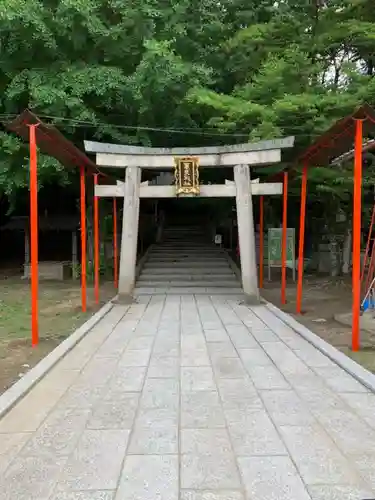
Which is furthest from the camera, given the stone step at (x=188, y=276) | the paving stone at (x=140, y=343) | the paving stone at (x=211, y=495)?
the stone step at (x=188, y=276)

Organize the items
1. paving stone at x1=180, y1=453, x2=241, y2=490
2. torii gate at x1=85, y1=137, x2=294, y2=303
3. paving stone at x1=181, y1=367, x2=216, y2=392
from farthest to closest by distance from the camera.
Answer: torii gate at x1=85, y1=137, x2=294, y2=303 → paving stone at x1=181, y1=367, x2=216, y2=392 → paving stone at x1=180, y1=453, x2=241, y2=490

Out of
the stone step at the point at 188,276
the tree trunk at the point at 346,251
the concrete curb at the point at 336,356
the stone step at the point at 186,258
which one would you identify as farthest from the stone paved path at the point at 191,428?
the tree trunk at the point at 346,251

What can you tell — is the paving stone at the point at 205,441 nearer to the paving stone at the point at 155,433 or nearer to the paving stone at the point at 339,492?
the paving stone at the point at 155,433

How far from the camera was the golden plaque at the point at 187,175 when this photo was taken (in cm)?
1130

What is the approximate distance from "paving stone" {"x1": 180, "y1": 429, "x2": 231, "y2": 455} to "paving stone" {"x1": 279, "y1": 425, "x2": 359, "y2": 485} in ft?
1.45

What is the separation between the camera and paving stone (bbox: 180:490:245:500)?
2768mm

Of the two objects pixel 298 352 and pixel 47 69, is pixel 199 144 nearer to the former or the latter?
pixel 47 69

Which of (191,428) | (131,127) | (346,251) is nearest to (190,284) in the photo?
(131,127)

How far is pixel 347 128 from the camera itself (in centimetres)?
660

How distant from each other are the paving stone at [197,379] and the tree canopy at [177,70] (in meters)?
6.25

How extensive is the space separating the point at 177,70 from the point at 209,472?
33.1ft

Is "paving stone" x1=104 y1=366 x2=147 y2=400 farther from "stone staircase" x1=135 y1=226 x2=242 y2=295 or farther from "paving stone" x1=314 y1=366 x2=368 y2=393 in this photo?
"stone staircase" x1=135 y1=226 x2=242 y2=295

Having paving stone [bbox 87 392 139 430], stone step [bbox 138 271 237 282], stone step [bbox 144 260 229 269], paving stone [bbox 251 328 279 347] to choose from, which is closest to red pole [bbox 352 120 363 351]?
paving stone [bbox 251 328 279 347]

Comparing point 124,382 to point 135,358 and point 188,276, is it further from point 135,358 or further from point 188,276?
point 188,276
